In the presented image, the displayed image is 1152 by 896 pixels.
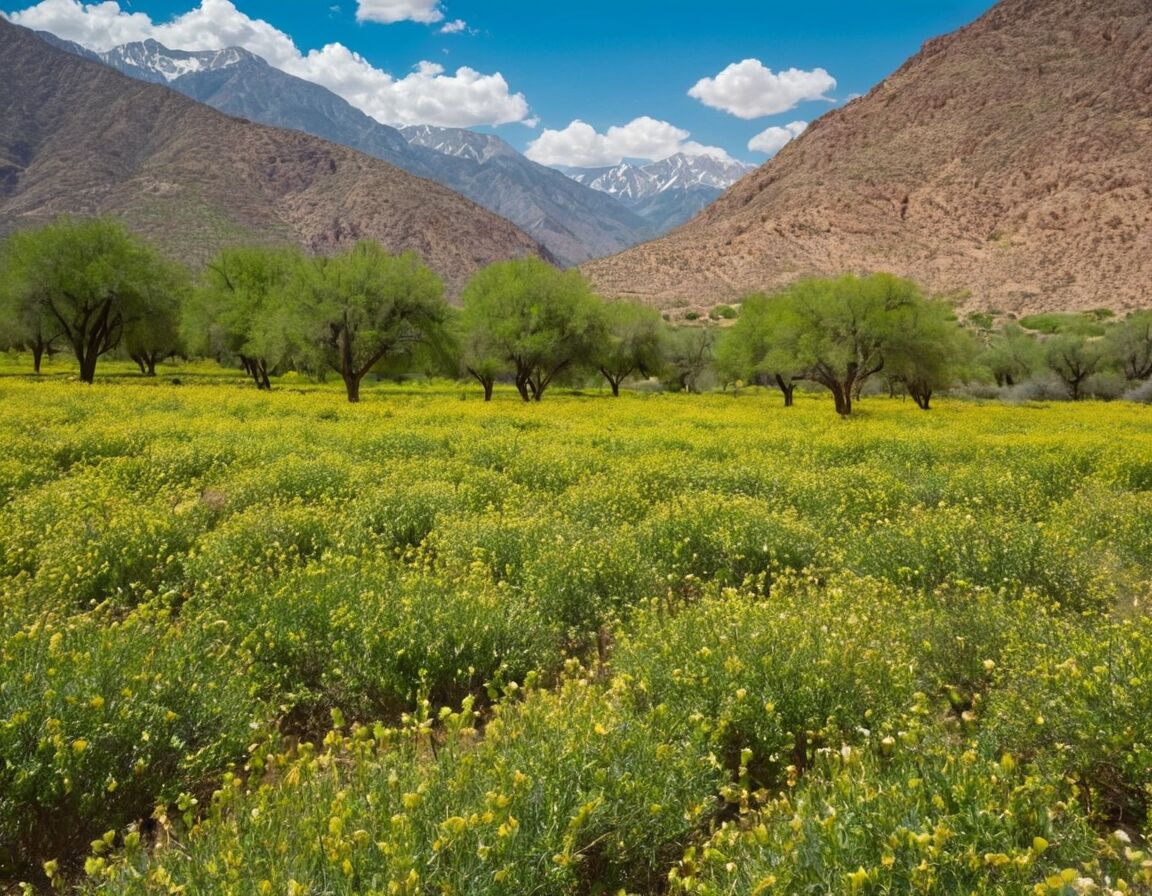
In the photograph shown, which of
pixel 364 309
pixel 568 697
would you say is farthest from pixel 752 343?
pixel 568 697

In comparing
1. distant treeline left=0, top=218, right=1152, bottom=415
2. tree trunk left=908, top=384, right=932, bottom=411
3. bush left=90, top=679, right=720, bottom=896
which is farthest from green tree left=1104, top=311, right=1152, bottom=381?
bush left=90, top=679, right=720, bottom=896

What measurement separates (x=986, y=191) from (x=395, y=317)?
122 meters

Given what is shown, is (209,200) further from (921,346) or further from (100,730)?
(100,730)

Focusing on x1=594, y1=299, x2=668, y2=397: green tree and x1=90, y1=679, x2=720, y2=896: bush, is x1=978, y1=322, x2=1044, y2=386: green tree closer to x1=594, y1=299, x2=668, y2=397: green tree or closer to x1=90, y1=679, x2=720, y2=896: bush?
x1=594, y1=299, x2=668, y2=397: green tree

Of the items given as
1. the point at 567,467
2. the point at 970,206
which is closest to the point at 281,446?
the point at 567,467

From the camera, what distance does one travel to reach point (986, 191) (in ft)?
375

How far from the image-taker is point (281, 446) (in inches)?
615

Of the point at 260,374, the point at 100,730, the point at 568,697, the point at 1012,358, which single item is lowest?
the point at 568,697

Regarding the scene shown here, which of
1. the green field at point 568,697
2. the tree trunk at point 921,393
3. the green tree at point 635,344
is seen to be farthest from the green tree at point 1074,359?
the green field at point 568,697

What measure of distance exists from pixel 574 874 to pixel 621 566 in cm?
445

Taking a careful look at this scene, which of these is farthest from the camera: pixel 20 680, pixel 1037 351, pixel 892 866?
pixel 1037 351

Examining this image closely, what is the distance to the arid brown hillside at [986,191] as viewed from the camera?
323 ft

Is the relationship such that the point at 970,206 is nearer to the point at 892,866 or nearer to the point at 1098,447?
the point at 1098,447

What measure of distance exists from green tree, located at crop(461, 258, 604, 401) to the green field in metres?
30.2
